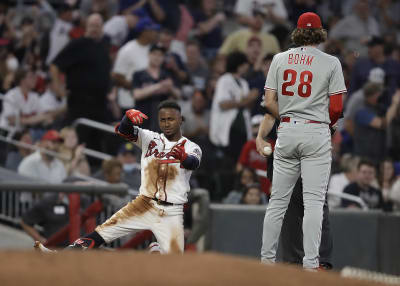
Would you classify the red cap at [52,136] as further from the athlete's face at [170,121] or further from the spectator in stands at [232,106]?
the athlete's face at [170,121]

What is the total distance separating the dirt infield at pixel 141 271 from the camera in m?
5.69

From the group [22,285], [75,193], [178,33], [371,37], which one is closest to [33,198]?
[75,193]

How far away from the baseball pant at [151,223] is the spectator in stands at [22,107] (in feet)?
21.5

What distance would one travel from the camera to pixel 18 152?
582 inches

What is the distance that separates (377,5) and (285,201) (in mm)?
11836

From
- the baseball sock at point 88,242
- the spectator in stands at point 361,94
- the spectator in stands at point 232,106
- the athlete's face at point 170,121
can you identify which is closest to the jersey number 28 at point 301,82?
the athlete's face at point 170,121

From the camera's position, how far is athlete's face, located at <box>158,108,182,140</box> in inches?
353

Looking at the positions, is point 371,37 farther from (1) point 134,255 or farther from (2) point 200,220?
(1) point 134,255

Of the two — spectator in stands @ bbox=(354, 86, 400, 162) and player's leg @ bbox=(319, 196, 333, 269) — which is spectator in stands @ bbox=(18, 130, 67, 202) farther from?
player's leg @ bbox=(319, 196, 333, 269)

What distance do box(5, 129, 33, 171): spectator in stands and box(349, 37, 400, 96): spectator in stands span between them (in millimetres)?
5025

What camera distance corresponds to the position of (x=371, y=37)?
54.3 feet

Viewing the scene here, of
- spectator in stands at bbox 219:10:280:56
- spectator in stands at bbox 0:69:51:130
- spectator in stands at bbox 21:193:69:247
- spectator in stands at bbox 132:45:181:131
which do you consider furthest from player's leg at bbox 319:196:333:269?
spectator in stands at bbox 219:10:280:56

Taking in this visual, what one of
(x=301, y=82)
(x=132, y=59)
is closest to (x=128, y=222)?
(x=301, y=82)

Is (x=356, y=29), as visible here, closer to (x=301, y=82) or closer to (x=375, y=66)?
(x=375, y=66)
